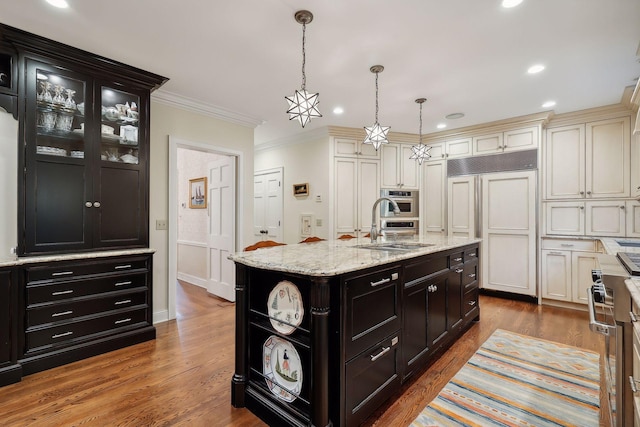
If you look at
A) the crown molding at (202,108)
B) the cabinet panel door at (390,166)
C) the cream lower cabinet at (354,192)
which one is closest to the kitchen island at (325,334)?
the crown molding at (202,108)

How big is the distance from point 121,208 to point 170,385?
1642 mm

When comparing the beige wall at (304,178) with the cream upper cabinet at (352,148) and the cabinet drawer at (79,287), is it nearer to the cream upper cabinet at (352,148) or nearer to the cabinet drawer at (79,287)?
the cream upper cabinet at (352,148)

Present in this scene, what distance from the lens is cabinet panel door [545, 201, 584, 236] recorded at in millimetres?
3865

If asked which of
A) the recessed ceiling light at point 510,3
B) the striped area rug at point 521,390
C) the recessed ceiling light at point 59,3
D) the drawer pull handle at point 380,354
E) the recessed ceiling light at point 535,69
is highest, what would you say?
the recessed ceiling light at point 59,3

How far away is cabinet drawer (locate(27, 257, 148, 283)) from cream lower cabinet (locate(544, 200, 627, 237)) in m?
4.95

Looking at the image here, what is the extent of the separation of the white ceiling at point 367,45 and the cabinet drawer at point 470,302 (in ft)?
7.18

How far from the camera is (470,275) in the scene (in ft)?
10.2

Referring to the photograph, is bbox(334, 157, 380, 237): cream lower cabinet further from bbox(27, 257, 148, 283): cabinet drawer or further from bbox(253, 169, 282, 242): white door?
bbox(27, 257, 148, 283): cabinet drawer

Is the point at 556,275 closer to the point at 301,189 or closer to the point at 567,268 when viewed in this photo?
the point at 567,268

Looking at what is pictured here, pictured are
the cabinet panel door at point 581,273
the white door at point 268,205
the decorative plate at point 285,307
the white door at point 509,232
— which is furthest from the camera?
the white door at point 268,205

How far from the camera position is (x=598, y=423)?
1.72m

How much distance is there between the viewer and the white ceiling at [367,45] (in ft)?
6.59

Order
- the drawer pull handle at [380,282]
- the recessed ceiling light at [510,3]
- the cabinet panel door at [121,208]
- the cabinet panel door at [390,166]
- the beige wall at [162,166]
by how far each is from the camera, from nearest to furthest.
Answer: the drawer pull handle at [380,282] < the recessed ceiling light at [510,3] < the cabinet panel door at [121,208] < the beige wall at [162,166] < the cabinet panel door at [390,166]

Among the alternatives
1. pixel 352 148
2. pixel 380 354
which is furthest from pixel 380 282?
pixel 352 148
